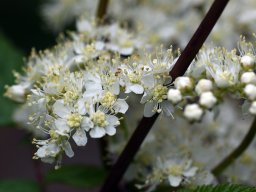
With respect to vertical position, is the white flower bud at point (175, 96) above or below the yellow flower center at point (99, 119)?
below

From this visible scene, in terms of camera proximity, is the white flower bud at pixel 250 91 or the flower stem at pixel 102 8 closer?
the white flower bud at pixel 250 91

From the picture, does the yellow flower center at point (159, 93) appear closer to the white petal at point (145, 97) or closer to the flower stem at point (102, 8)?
the white petal at point (145, 97)

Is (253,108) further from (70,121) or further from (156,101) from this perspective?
(70,121)

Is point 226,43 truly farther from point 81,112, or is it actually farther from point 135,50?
point 81,112

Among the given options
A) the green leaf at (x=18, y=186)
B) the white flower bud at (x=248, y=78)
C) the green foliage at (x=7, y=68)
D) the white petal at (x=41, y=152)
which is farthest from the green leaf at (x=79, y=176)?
the white flower bud at (x=248, y=78)

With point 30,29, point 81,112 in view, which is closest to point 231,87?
point 81,112

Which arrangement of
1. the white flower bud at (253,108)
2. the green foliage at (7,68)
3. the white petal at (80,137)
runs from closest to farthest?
the white flower bud at (253,108) < the white petal at (80,137) < the green foliage at (7,68)

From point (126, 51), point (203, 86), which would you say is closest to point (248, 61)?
point (203, 86)
